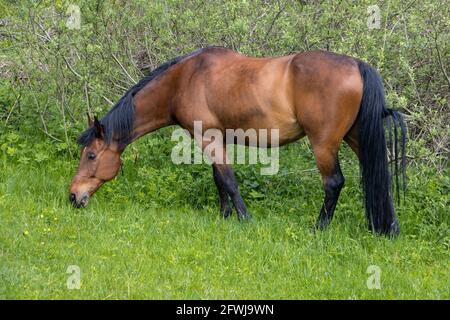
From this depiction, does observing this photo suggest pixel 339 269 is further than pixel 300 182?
No

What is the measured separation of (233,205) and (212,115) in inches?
41.7

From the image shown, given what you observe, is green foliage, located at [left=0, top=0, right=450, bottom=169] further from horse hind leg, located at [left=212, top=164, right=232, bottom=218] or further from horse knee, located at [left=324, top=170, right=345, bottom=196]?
horse hind leg, located at [left=212, top=164, right=232, bottom=218]

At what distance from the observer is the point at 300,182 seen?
314 inches

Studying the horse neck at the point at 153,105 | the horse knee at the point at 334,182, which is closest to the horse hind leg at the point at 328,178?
the horse knee at the point at 334,182

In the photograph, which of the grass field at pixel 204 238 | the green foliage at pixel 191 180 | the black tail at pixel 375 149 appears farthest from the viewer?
the black tail at pixel 375 149

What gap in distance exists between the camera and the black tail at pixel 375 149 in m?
6.25

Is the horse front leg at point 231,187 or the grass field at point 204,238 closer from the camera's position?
the grass field at point 204,238

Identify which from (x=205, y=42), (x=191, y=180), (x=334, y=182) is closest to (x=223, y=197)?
(x=191, y=180)

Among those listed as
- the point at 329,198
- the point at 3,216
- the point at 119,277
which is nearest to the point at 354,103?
the point at 329,198

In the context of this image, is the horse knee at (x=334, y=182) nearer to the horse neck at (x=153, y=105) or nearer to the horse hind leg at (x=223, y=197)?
the horse hind leg at (x=223, y=197)

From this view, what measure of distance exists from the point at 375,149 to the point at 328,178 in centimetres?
53

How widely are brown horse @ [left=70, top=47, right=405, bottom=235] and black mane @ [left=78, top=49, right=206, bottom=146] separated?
0.01 m

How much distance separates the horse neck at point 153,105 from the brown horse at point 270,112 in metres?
0.01

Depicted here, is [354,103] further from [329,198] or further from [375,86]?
[329,198]
